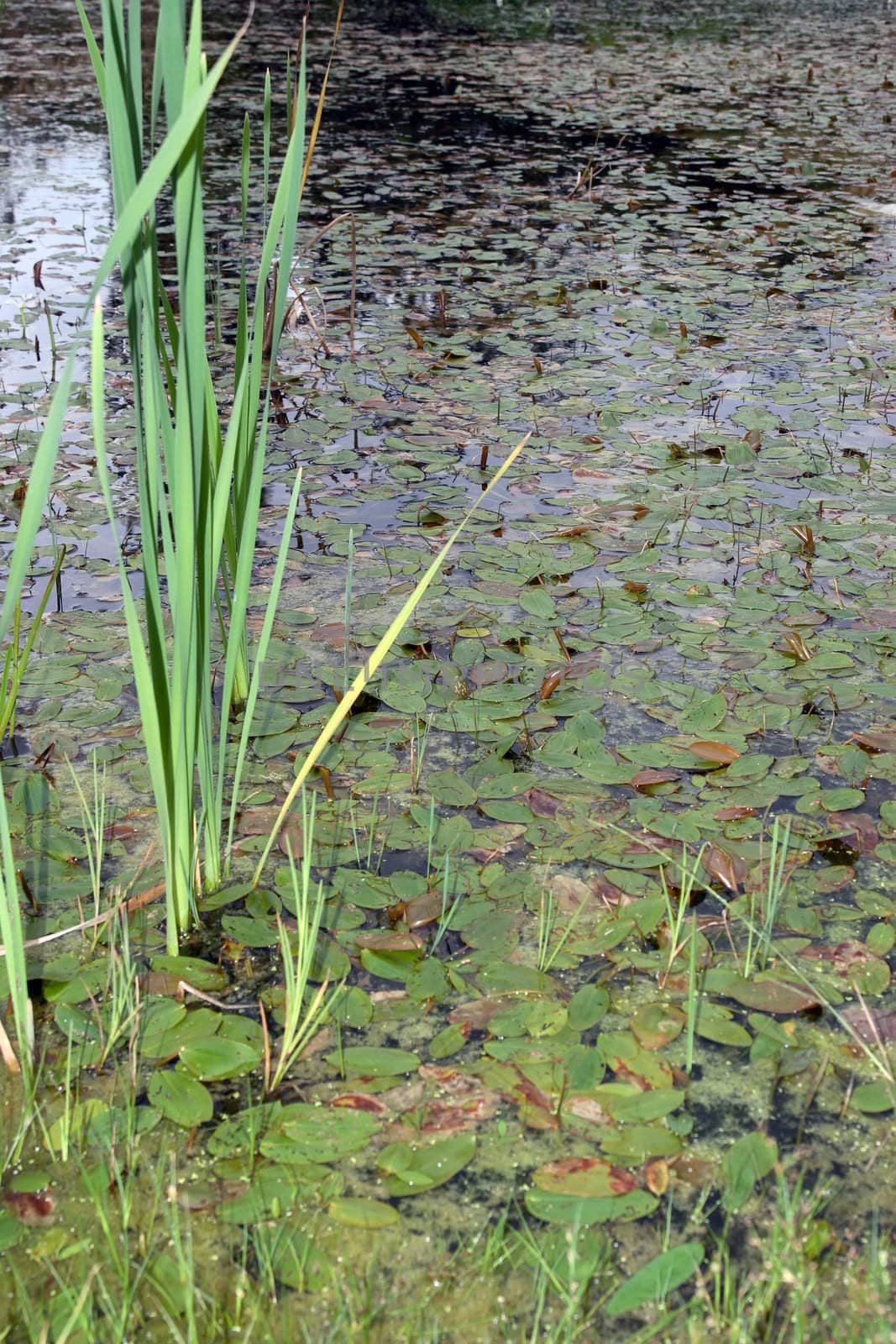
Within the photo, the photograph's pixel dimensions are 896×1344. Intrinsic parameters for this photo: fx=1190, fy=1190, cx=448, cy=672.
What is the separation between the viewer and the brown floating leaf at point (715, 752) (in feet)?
5.46

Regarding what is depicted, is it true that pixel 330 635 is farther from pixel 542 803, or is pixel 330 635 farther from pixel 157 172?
pixel 157 172

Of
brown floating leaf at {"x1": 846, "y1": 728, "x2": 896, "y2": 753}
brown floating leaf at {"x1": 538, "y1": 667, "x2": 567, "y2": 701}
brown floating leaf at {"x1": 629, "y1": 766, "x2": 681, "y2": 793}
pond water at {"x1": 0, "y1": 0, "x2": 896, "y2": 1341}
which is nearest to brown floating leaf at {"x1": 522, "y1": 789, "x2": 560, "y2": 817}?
pond water at {"x1": 0, "y1": 0, "x2": 896, "y2": 1341}

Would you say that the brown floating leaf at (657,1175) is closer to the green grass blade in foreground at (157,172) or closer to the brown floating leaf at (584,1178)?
the brown floating leaf at (584,1178)

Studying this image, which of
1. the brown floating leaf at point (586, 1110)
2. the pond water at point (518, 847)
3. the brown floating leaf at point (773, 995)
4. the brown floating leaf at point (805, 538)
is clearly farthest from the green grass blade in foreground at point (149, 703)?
the brown floating leaf at point (805, 538)

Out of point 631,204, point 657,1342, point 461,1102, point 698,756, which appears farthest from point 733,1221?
point 631,204

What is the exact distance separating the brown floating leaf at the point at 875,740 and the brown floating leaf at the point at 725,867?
1.13ft

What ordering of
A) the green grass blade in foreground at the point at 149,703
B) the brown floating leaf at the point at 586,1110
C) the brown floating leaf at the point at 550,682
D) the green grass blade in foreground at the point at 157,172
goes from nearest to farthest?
the green grass blade in foreground at the point at 157,172 < the green grass blade in foreground at the point at 149,703 < the brown floating leaf at the point at 586,1110 < the brown floating leaf at the point at 550,682

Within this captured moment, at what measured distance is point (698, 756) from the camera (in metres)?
1.68

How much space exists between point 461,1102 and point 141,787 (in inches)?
27.0

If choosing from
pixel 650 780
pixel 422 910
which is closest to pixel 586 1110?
pixel 422 910

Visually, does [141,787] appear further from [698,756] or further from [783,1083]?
[783,1083]

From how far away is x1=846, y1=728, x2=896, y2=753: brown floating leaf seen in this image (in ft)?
5.57

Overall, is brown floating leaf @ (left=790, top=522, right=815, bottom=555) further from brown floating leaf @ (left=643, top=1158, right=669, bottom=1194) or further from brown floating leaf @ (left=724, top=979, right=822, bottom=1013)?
brown floating leaf @ (left=643, top=1158, right=669, bottom=1194)

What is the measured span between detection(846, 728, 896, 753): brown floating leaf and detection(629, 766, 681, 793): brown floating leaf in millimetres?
277
